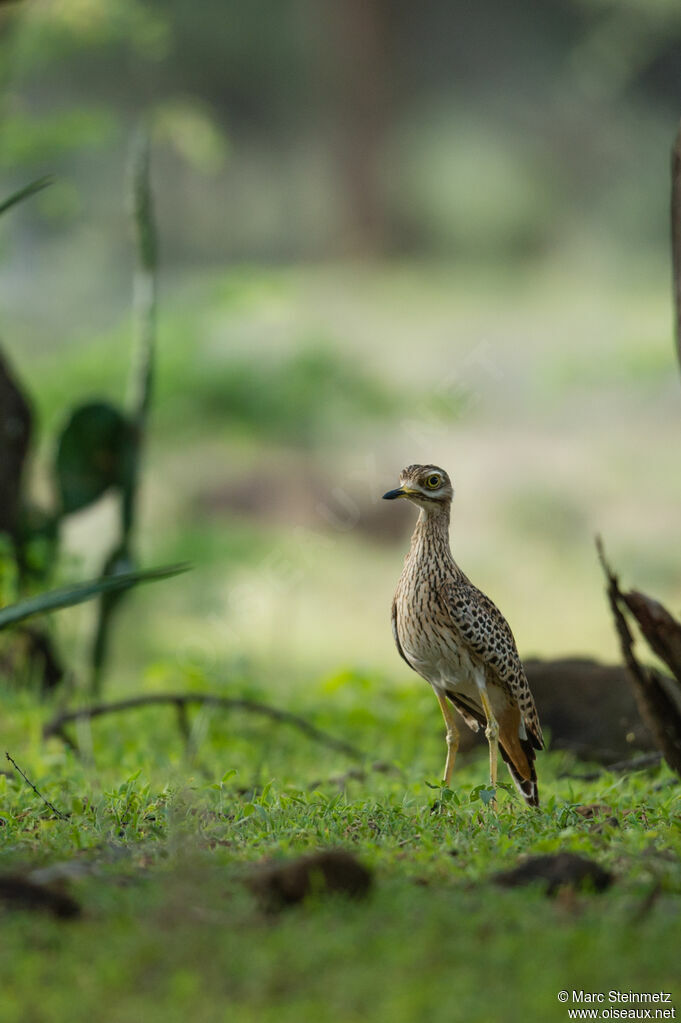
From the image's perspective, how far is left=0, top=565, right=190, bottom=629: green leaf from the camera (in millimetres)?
2625

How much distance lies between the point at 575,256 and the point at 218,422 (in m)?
3.36

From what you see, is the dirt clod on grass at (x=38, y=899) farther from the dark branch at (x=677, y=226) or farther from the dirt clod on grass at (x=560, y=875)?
the dark branch at (x=677, y=226)

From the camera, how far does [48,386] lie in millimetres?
9945

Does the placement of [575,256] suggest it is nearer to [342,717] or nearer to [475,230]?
[475,230]

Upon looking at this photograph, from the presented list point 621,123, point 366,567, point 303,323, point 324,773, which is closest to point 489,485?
point 366,567

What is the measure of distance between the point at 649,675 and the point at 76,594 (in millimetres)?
1425

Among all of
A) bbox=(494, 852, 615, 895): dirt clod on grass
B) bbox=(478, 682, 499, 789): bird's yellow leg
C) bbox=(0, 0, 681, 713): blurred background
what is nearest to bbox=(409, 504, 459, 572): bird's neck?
bbox=(478, 682, 499, 789): bird's yellow leg

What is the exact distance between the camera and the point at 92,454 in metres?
5.60

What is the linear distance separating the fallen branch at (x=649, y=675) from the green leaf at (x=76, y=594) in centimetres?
107

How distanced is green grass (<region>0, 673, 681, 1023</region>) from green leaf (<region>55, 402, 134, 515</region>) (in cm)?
227

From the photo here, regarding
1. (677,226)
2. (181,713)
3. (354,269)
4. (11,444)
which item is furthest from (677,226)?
(354,269)

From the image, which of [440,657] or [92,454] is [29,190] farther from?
[92,454]

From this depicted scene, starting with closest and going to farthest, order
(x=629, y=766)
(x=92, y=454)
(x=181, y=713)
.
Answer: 1. (x=629, y=766)
2. (x=181, y=713)
3. (x=92, y=454)

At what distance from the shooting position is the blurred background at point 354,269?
9.20 metres
